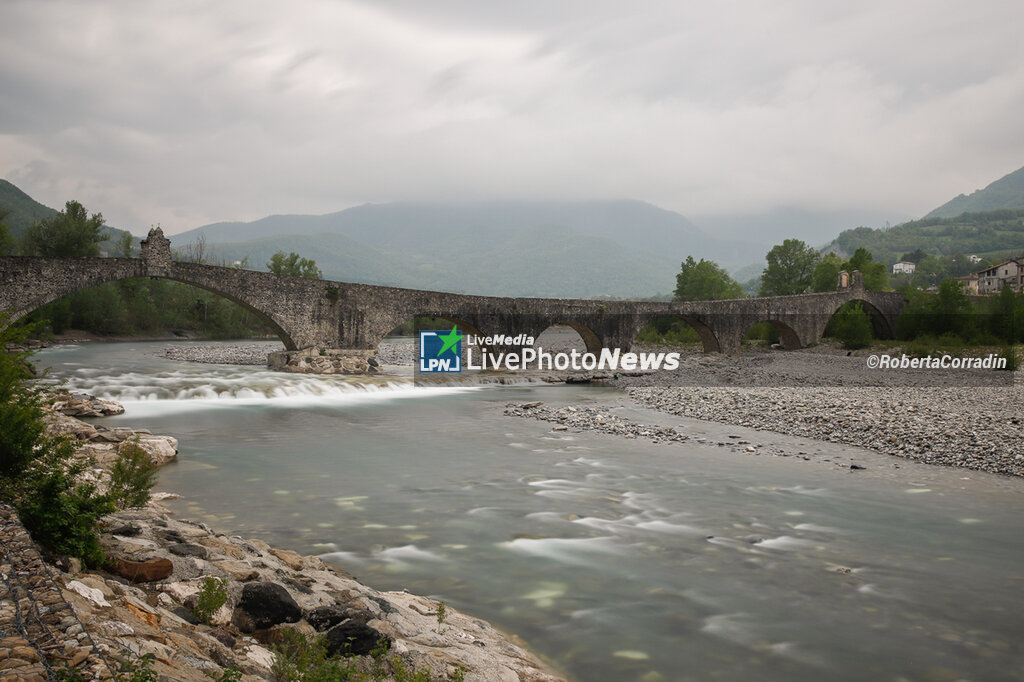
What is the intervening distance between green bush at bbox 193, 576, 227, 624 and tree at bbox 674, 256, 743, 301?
6068 cm

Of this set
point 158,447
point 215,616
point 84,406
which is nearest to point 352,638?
point 215,616

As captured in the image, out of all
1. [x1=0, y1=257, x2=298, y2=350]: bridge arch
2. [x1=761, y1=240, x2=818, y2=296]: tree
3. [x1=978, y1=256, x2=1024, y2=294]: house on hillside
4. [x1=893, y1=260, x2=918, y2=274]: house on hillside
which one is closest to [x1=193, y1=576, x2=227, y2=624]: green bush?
[x1=0, y1=257, x2=298, y2=350]: bridge arch

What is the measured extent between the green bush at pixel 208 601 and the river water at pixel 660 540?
2.08 meters

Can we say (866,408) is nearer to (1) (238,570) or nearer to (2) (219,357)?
(1) (238,570)

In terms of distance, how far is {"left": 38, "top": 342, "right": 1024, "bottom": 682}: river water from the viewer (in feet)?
15.1

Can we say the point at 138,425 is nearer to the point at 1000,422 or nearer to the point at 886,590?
the point at 886,590

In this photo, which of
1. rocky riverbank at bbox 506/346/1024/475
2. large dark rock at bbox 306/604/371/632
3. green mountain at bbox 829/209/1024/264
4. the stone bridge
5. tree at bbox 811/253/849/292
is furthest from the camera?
green mountain at bbox 829/209/1024/264

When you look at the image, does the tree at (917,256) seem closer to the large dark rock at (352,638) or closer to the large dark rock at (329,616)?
the large dark rock at (329,616)

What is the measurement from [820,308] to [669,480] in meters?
40.1

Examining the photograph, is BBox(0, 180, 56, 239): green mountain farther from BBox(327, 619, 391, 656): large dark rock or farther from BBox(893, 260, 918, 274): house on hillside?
BBox(893, 260, 918, 274): house on hillside

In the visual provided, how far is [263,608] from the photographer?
3740 millimetres

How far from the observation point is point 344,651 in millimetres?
3451

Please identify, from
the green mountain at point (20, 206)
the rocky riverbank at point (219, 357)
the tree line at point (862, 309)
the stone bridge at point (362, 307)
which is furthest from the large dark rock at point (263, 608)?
the green mountain at point (20, 206)

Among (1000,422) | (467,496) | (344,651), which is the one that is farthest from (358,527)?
(1000,422)
